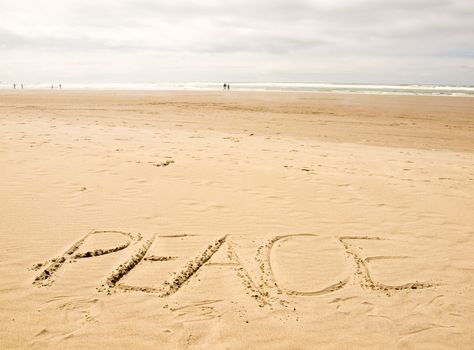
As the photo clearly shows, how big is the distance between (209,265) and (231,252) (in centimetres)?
36

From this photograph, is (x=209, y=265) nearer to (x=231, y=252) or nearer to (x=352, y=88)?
(x=231, y=252)

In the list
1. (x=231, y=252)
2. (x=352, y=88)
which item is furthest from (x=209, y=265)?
(x=352, y=88)

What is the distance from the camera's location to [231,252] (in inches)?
158

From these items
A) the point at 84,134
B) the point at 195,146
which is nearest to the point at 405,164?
the point at 195,146

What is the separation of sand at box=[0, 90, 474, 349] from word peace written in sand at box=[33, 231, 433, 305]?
0.06ft

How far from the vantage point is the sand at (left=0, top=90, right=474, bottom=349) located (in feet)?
9.22

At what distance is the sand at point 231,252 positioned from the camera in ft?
9.22

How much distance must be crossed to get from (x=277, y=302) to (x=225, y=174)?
405 centimetres

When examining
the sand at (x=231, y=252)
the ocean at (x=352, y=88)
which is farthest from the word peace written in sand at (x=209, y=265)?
the ocean at (x=352, y=88)

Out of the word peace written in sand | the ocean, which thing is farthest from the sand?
the ocean

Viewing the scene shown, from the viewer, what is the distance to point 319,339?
2746 millimetres

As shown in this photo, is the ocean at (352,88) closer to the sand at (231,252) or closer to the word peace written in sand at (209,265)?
the sand at (231,252)

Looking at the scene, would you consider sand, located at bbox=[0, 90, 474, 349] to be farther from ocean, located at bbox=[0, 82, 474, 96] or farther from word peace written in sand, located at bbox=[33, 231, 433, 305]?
ocean, located at bbox=[0, 82, 474, 96]

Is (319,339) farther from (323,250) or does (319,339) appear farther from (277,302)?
(323,250)
